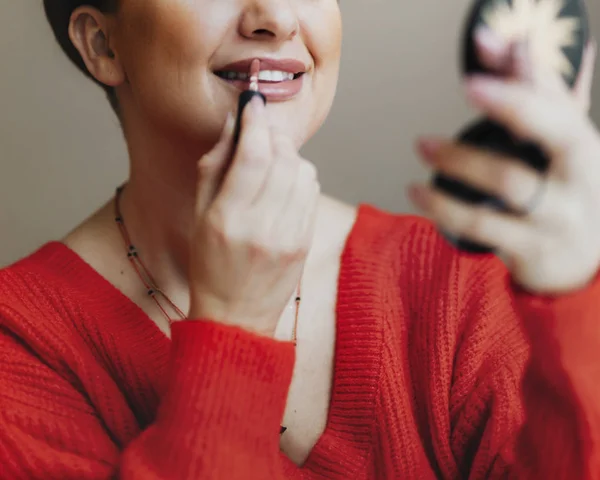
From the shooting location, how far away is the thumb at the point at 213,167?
658 mm

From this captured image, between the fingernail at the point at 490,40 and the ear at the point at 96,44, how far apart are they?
49 centimetres

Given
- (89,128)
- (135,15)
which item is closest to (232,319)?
(135,15)

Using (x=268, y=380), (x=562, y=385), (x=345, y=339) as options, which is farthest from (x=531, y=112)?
(x=345, y=339)

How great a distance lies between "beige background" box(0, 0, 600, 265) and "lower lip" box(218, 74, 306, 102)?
588mm

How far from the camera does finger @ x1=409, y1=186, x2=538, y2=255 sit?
449 millimetres

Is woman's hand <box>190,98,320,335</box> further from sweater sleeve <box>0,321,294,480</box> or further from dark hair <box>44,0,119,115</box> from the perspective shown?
dark hair <box>44,0,119,115</box>

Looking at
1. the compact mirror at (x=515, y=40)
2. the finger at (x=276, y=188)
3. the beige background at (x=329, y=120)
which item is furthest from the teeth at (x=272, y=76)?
the beige background at (x=329, y=120)

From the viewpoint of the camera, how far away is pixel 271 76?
71 centimetres

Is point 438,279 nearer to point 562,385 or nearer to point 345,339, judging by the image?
point 345,339

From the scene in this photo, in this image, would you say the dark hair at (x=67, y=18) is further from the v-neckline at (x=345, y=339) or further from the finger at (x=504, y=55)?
the finger at (x=504, y=55)

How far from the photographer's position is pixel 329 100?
2.55ft

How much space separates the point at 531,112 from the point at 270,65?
35 centimetres

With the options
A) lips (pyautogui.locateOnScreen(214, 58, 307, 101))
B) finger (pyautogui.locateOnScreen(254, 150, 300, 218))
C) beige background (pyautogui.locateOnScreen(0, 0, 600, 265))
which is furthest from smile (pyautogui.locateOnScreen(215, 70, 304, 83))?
beige background (pyautogui.locateOnScreen(0, 0, 600, 265))

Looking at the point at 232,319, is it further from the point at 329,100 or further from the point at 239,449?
the point at 329,100
